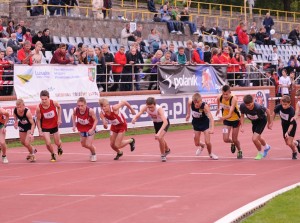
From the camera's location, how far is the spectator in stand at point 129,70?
102ft

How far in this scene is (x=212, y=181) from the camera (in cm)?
1678

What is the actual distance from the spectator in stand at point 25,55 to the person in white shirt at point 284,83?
1646cm

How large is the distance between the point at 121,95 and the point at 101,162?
9.64 metres

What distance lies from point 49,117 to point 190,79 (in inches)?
527

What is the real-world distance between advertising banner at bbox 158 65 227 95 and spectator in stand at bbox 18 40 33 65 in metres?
7.11

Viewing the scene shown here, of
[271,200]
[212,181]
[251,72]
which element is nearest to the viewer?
[271,200]

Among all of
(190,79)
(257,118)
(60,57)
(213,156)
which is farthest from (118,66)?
(257,118)

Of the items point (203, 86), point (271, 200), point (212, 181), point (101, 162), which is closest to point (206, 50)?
point (203, 86)

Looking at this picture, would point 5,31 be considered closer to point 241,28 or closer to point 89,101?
point 89,101

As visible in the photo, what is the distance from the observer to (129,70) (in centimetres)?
3164

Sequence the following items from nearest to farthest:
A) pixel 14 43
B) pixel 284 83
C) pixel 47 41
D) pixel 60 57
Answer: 1. pixel 60 57
2. pixel 14 43
3. pixel 47 41
4. pixel 284 83

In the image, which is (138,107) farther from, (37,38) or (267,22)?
(267,22)

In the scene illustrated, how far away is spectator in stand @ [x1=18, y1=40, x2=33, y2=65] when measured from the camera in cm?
2667

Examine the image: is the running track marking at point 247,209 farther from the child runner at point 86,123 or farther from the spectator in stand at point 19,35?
the spectator in stand at point 19,35
